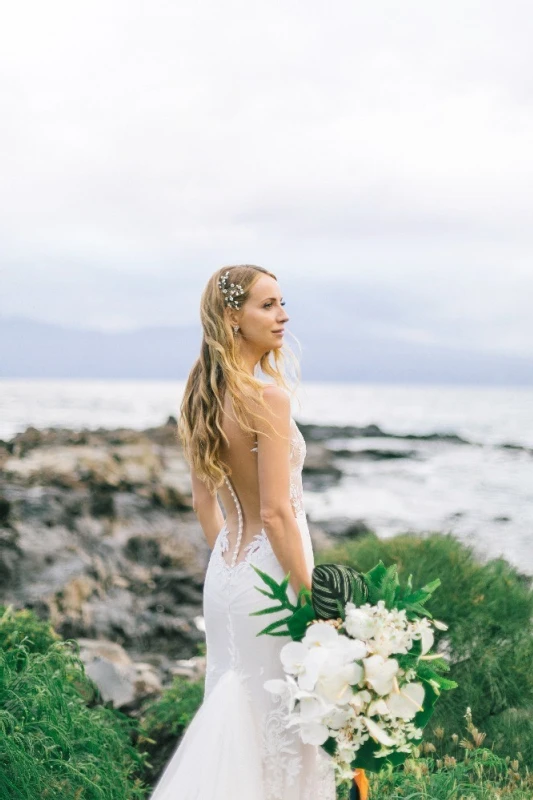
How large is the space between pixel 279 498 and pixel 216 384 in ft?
2.39

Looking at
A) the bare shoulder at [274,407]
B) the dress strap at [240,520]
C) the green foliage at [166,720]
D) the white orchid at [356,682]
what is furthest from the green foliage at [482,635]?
the white orchid at [356,682]

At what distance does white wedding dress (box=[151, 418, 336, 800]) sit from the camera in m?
4.19

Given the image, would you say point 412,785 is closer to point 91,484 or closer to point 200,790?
point 200,790

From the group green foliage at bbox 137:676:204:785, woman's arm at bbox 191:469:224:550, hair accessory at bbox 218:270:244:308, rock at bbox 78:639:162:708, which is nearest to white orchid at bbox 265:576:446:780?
woman's arm at bbox 191:469:224:550

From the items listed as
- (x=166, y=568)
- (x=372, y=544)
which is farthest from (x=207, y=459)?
(x=166, y=568)

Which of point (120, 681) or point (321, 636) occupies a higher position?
point (321, 636)

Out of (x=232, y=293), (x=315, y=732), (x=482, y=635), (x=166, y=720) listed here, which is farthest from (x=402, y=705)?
(x=166, y=720)

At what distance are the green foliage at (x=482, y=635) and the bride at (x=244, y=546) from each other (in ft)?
8.69

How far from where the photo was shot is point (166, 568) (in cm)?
1539

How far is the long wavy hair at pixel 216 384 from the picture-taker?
4.39m

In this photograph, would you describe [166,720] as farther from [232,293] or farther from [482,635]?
[232,293]

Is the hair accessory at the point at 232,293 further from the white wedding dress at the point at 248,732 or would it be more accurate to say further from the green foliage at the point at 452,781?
the green foliage at the point at 452,781

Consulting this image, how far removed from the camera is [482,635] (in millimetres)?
6961

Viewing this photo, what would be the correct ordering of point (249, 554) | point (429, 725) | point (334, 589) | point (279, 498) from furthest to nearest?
point (429, 725) → point (249, 554) → point (279, 498) → point (334, 589)
